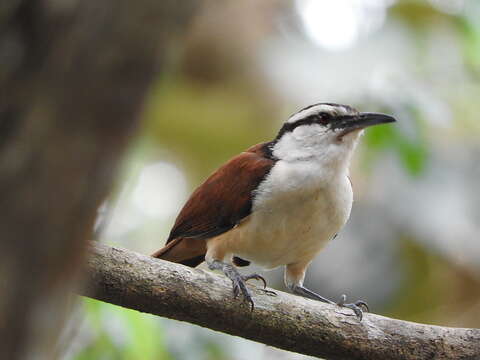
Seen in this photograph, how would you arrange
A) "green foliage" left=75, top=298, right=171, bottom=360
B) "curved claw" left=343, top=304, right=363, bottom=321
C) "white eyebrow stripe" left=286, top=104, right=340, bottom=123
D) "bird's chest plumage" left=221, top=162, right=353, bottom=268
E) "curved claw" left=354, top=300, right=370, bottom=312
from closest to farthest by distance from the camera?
"curved claw" left=343, top=304, right=363, bottom=321 → "green foliage" left=75, top=298, right=171, bottom=360 → "curved claw" left=354, top=300, right=370, bottom=312 → "bird's chest plumage" left=221, top=162, right=353, bottom=268 → "white eyebrow stripe" left=286, top=104, right=340, bottom=123

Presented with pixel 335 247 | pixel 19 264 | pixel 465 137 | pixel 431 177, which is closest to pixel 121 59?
pixel 19 264

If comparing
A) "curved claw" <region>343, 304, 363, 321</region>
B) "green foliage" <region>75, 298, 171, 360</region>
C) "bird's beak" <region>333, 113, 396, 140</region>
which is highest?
"bird's beak" <region>333, 113, 396, 140</region>

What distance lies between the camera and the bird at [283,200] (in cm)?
395

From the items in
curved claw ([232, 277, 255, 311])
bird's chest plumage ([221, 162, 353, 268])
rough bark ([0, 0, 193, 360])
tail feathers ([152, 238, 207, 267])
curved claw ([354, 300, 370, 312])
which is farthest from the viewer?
tail feathers ([152, 238, 207, 267])

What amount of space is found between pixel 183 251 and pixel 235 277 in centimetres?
93

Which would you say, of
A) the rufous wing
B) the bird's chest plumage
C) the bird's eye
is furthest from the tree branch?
the bird's eye

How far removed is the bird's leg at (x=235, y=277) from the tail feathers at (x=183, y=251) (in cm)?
25

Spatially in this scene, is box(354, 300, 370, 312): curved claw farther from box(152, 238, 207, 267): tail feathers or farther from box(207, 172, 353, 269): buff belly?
box(152, 238, 207, 267): tail feathers

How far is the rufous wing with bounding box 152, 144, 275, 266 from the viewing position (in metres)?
4.07

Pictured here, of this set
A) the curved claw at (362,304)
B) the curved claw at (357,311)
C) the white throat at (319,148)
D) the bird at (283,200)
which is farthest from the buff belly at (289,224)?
the curved claw at (357,311)

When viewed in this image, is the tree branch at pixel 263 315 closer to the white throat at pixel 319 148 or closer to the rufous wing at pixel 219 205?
the rufous wing at pixel 219 205

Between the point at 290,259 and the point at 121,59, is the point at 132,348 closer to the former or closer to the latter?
the point at 290,259

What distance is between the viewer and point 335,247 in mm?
6340

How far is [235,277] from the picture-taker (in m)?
3.52
